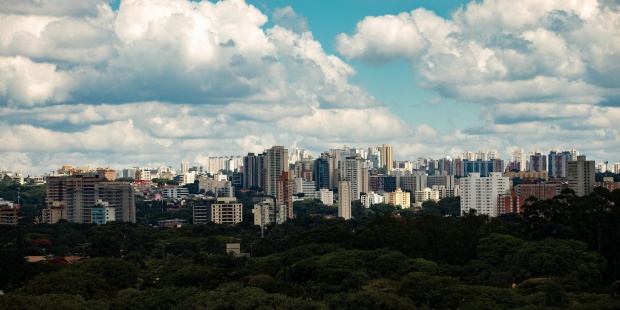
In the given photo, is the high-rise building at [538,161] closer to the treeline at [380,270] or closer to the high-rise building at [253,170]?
the high-rise building at [253,170]

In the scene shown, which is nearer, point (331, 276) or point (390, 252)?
point (331, 276)

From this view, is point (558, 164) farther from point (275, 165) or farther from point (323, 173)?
point (275, 165)

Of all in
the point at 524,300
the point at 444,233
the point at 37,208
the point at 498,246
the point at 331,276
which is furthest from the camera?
the point at 37,208

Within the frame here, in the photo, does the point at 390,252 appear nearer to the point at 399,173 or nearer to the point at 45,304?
the point at 45,304

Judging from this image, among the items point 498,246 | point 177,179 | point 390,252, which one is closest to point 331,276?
point 390,252

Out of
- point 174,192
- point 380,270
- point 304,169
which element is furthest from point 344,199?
point 380,270

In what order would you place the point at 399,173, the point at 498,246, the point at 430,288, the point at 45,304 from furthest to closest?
the point at 399,173, the point at 498,246, the point at 430,288, the point at 45,304

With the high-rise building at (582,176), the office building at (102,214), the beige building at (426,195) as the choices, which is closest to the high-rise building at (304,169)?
the beige building at (426,195)
